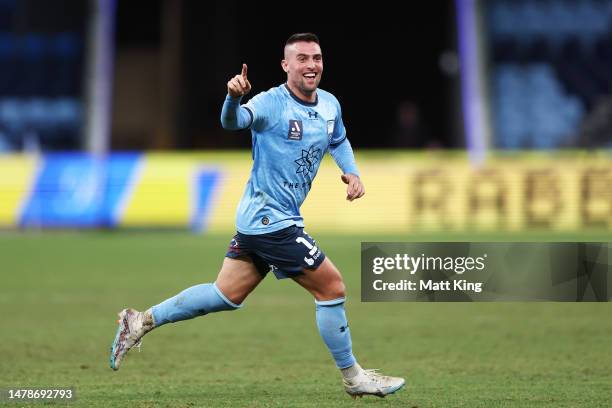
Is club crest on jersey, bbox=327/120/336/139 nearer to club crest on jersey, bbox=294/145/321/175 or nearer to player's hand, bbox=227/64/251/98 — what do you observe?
club crest on jersey, bbox=294/145/321/175

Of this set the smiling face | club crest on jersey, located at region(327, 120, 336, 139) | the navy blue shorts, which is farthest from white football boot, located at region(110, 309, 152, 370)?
the smiling face

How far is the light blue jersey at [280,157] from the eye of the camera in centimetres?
663

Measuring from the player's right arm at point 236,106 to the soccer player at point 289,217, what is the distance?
146 mm

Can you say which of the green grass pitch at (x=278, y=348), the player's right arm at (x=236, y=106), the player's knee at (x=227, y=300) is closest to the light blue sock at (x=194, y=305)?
the player's knee at (x=227, y=300)

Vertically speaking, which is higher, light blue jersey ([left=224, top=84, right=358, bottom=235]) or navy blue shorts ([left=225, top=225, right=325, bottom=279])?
light blue jersey ([left=224, top=84, right=358, bottom=235])

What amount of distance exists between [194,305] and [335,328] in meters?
0.83

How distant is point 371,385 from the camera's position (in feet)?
22.3

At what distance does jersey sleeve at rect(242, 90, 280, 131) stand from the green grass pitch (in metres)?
1.56

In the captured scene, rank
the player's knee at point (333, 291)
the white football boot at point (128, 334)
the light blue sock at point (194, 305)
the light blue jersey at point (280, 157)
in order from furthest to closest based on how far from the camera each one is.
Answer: the white football boot at point (128, 334), the light blue sock at point (194, 305), the player's knee at point (333, 291), the light blue jersey at point (280, 157)

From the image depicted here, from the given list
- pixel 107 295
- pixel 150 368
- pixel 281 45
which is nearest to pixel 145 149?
pixel 281 45

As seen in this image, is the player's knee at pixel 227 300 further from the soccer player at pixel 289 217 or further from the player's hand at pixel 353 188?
the player's hand at pixel 353 188

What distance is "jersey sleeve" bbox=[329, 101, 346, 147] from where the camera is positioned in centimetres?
699

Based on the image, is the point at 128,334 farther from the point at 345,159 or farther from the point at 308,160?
the point at 345,159

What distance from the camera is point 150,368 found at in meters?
8.32
